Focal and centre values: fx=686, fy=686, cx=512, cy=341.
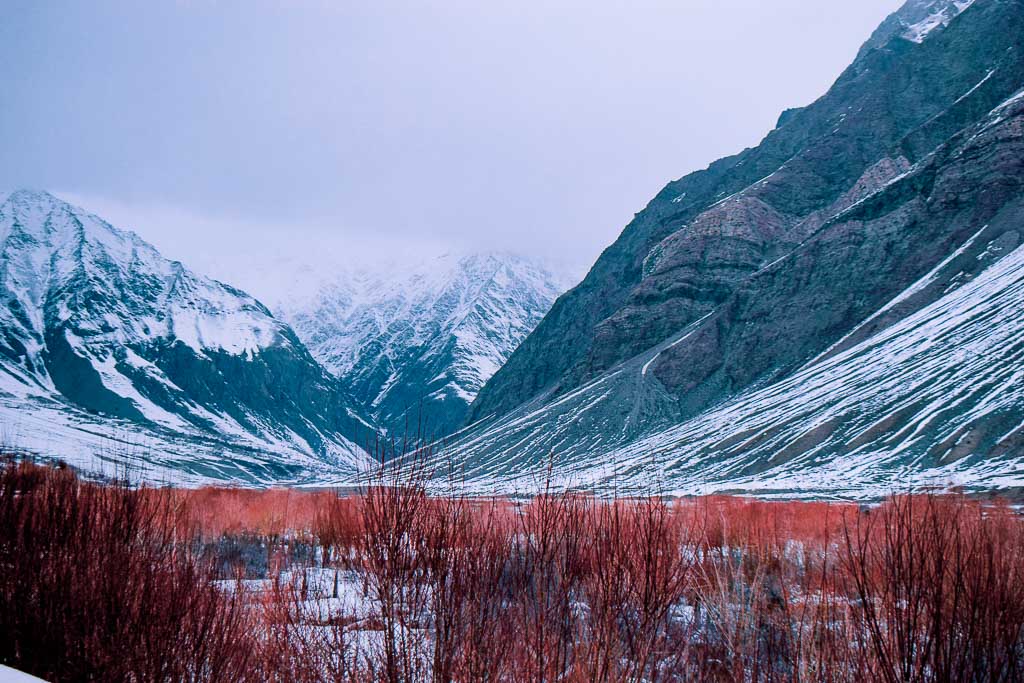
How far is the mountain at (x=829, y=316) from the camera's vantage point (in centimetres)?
4894

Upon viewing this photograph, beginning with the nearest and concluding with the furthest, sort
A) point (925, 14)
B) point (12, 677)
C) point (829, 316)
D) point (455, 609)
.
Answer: point (12, 677), point (455, 609), point (829, 316), point (925, 14)

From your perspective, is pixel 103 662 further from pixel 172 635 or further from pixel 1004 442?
pixel 1004 442

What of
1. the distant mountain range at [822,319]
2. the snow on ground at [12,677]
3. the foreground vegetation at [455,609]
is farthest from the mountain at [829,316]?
the snow on ground at [12,677]

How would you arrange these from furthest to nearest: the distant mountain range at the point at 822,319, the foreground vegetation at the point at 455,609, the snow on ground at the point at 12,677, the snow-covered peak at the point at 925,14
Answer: the snow-covered peak at the point at 925,14, the distant mountain range at the point at 822,319, the foreground vegetation at the point at 455,609, the snow on ground at the point at 12,677

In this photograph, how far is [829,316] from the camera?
7231 cm

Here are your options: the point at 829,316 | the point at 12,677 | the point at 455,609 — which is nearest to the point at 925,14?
the point at 829,316

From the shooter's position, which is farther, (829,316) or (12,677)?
(829,316)

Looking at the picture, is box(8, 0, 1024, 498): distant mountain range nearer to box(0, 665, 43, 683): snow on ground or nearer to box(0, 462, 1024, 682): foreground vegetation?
box(0, 462, 1024, 682): foreground vegetation

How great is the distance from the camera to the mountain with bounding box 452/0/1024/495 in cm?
4894

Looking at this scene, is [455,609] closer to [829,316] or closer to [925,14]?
[829,316]

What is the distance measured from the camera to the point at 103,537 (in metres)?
5.64

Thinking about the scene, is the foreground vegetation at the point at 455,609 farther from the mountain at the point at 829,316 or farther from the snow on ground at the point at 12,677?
A: the mountain at the point at 829,316

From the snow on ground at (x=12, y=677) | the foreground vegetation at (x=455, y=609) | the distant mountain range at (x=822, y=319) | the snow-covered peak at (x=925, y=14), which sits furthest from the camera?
the snow-covered peak at (x=925, y=14)

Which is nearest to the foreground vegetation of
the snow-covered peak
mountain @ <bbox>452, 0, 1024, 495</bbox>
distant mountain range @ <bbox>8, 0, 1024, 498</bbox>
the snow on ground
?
the snow on ground
